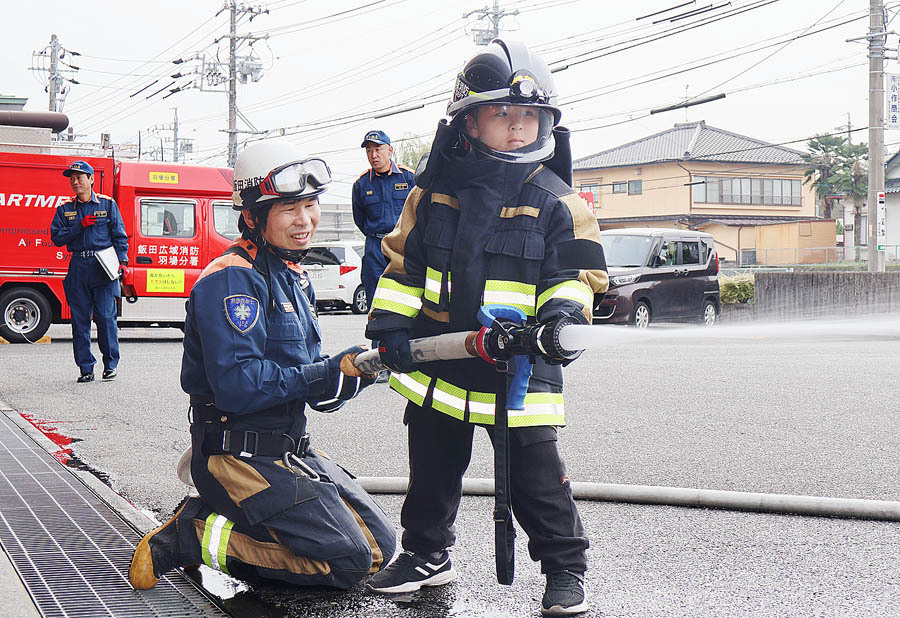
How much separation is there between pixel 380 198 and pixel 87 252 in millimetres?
3140

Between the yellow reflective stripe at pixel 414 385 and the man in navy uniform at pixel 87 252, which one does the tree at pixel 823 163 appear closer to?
the man in navy uniform at pixel 87 252

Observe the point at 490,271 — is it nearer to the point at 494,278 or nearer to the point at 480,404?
the point at 494,278

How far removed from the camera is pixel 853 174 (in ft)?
200

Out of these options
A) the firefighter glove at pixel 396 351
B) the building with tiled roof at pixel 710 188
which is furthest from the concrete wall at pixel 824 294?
the building with tiled roof at pixel 710 188

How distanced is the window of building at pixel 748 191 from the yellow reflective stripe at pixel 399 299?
57.7 metres

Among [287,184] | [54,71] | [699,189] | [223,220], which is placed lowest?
[287,184]

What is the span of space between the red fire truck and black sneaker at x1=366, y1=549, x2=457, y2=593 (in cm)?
1175

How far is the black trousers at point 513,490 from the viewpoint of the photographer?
3.27m

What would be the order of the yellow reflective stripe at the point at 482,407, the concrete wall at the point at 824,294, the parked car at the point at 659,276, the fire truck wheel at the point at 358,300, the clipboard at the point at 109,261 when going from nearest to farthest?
the yellow reflective stripe at the point at 482,407 → the clipboard at the point at 109,261 → the parked car at the point at 659,276 → the concrete wall at the point at 824,294 → the fire truck wheel at the point at 358,300

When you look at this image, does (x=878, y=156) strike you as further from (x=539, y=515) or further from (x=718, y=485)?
(x=539, y=515)

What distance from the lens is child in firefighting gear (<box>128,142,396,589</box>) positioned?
342cm

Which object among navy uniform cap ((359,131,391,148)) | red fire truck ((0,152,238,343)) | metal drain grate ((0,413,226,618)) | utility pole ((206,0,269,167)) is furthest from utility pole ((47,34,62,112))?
metal drain grate ((0,413,226,618))

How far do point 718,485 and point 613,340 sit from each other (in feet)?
8.70

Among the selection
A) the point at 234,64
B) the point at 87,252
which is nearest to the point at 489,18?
the point at 234,64
